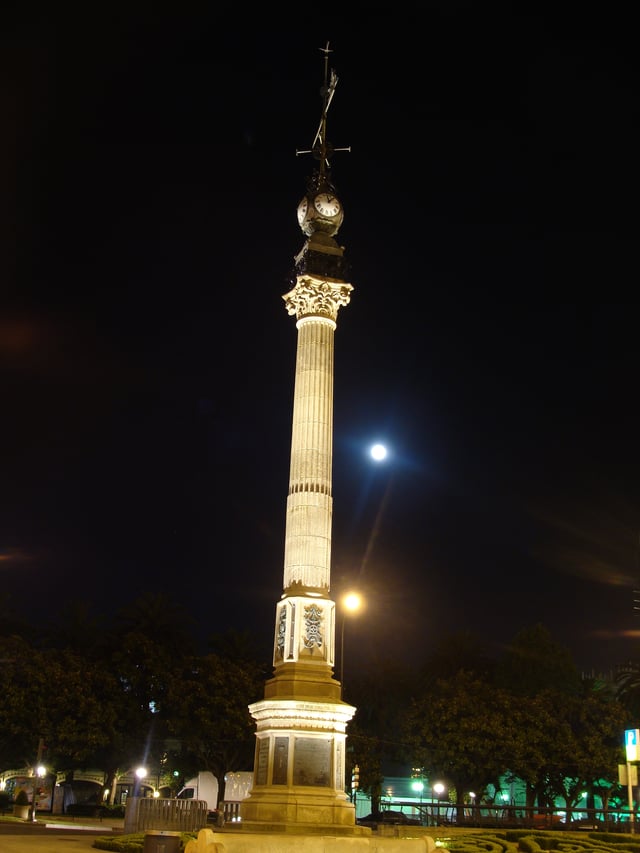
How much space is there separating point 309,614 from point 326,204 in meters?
18.0

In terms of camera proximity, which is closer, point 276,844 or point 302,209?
point 276,844

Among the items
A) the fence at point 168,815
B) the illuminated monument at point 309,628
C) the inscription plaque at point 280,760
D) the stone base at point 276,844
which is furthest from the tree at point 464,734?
the stone base at point 276,844

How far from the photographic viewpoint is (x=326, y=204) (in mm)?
39656

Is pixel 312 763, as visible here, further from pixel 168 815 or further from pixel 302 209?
pixel 302 209

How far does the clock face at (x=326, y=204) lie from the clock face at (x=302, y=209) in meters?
0.55

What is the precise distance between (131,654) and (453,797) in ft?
105

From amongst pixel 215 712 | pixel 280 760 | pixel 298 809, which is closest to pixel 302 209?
pixel 280 760

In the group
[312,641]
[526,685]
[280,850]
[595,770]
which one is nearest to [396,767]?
[526,685]

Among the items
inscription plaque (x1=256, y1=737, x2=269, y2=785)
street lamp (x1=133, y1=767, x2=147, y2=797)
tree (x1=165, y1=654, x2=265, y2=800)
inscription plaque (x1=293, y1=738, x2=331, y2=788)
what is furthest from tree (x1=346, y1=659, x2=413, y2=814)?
inscription plaque (x1=293, y1=738, x2=331, y2=788)

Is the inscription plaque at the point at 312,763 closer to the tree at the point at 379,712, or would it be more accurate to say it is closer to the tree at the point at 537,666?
the tree at the point at 379,712

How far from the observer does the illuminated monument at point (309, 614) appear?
29.5m

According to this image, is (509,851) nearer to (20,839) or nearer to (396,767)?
(20,839)

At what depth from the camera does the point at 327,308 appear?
123ft

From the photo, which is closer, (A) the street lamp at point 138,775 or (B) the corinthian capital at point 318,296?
(B) the corinthian capital at point 318,296
